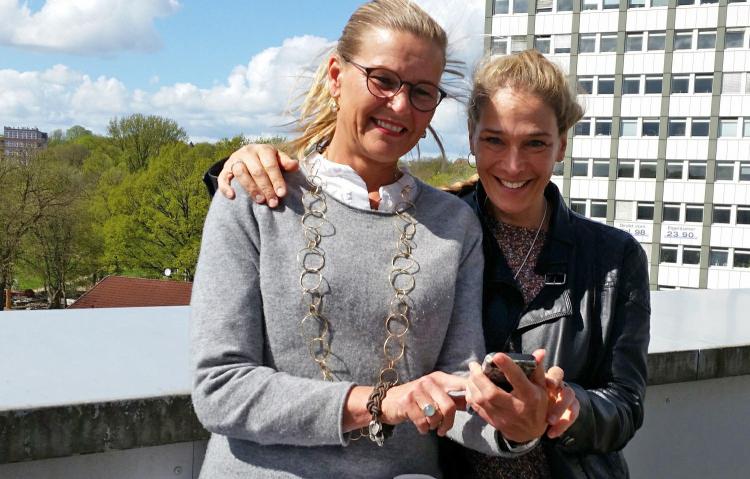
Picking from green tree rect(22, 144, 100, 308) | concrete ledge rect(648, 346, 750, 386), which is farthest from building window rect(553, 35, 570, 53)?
concrete ledge rect(648, 346, 750, 386)

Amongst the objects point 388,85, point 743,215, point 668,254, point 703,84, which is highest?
point 703,84

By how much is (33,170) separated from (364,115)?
134 ft

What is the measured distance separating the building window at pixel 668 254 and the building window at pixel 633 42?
13.5 m

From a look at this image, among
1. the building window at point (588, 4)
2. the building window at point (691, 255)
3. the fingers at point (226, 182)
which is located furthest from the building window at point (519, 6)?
the fingers at point (226, 182)

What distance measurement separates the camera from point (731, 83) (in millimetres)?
56438

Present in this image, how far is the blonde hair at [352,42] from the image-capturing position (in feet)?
6.95

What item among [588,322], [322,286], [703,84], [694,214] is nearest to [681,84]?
[703,84]

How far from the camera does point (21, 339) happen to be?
2.85 meters

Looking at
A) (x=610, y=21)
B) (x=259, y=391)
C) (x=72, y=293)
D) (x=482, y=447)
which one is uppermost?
(x=610, y=21)

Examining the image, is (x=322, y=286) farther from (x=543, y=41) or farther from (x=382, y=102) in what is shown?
(x=543, y=41)

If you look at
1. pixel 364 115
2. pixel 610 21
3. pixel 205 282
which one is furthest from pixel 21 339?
pixel 610 21

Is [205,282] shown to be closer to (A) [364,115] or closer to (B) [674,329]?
(A) [364,115]

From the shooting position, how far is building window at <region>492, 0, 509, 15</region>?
6241 cm

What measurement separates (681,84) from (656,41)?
339cm
